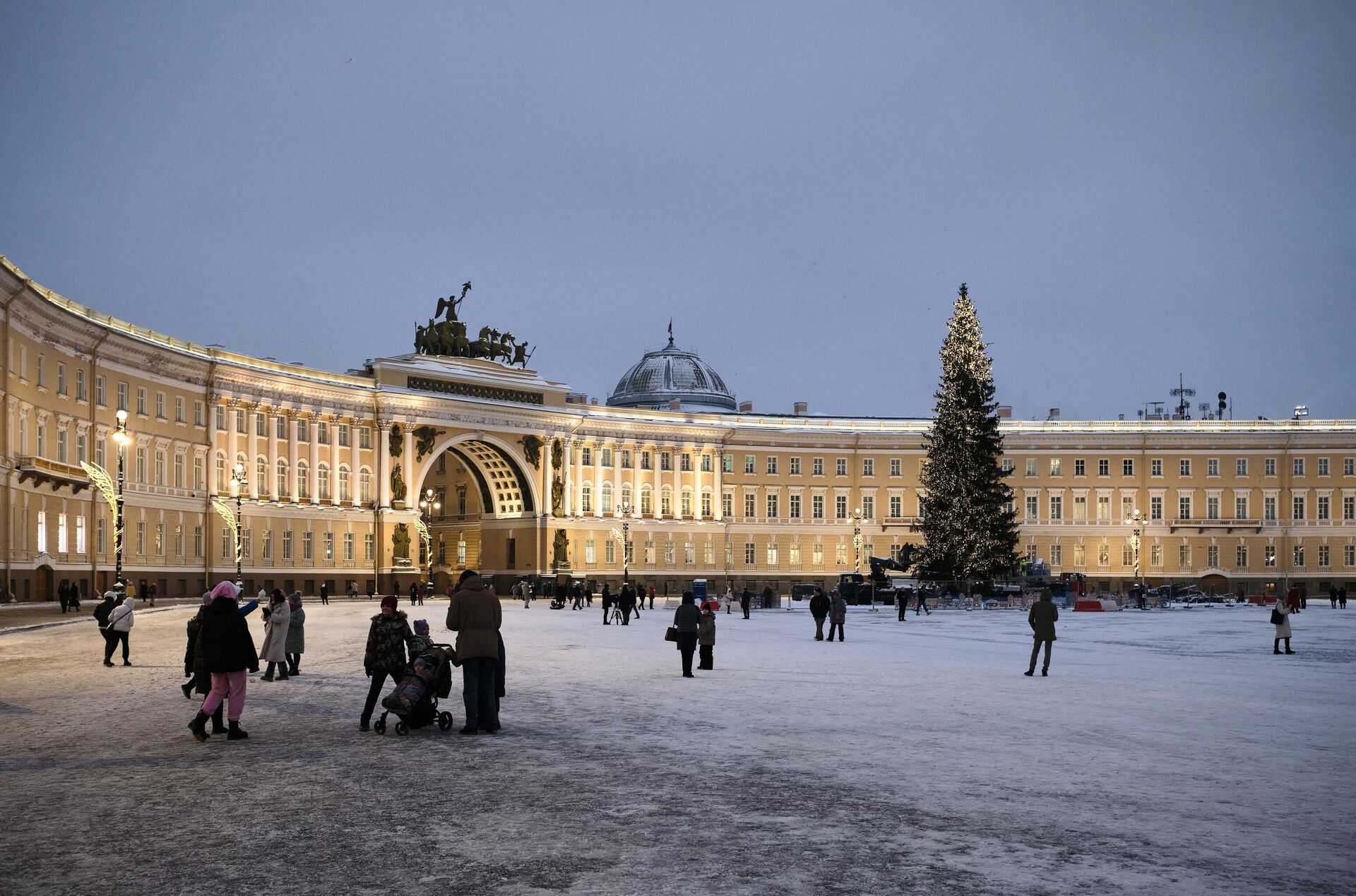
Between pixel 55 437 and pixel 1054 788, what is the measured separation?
53.7 metres

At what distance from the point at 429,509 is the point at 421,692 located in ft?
259

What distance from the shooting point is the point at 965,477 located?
68062 mm

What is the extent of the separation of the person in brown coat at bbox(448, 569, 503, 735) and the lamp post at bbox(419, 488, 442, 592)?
232 ft

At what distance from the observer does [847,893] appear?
8266 millimetres

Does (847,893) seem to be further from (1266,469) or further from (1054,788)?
(1266,469)

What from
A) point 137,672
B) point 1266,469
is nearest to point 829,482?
point 1266,469

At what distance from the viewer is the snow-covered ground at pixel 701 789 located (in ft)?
28.9

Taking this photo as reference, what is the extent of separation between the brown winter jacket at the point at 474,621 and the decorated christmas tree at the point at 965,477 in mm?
54673

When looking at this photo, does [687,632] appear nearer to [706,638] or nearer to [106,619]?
[706,638]

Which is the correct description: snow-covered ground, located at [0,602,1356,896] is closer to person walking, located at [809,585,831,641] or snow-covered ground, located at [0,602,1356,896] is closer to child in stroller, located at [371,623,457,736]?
child in stroller, located at [371,623,457,736]

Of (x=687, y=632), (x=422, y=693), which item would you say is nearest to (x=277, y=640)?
(x=687, y=632)

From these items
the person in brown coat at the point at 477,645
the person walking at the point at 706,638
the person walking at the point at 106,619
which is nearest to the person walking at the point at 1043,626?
the person walking at the point at 706,638

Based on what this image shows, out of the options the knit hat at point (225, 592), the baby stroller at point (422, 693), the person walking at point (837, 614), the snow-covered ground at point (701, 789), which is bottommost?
the person walking at point (837, 614)

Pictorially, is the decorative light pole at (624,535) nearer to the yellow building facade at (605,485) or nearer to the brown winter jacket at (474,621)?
the yellow building facade at (605,485)
